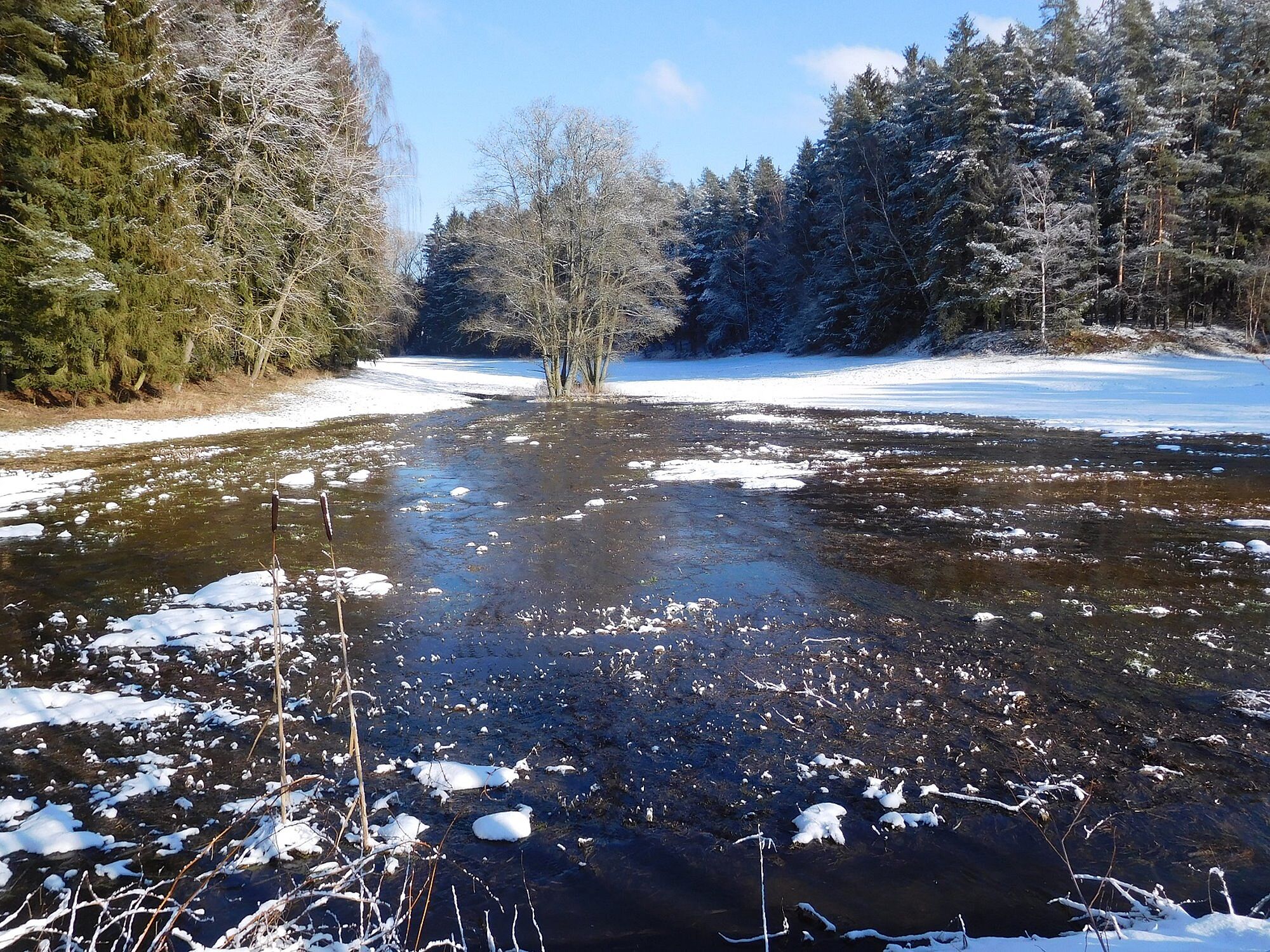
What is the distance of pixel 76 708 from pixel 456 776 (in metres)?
2.71

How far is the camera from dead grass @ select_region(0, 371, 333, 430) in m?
18.2

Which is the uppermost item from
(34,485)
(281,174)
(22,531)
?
(281,174)

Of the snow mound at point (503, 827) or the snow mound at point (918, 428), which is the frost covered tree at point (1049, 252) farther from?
the snow mound at point (503, 827)

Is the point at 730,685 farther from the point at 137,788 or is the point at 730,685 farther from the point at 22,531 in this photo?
the point at 22,531

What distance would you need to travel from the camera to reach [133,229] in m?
19.9

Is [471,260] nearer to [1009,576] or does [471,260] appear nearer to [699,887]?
[1009,576]

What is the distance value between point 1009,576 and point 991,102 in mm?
39761

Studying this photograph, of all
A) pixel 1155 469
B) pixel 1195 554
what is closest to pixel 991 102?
pixel 1155 469

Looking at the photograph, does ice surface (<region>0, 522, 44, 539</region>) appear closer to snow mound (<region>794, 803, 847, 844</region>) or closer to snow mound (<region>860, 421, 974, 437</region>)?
snow mound (<region>794, 803, 847, 844</region>)

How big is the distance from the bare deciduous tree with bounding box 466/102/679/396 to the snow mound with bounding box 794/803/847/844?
89.6 ft

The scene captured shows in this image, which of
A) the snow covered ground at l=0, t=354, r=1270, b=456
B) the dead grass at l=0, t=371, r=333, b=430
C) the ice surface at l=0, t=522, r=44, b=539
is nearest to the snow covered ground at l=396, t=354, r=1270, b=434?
the snow covered ground at l=0, t=354, r=1270, b=456

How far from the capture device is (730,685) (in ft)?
17.0

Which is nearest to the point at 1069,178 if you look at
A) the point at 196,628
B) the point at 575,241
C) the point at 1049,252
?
the point at 1049,252

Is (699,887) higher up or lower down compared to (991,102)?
lower down
